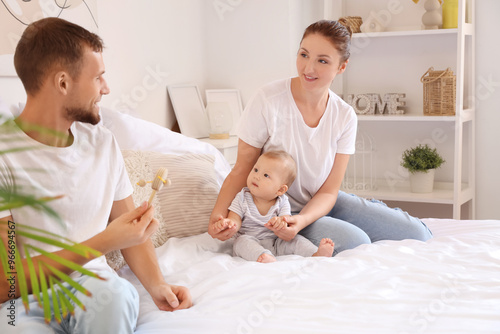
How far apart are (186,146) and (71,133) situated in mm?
869

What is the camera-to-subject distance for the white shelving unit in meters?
2.92

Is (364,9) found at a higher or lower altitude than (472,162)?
higher

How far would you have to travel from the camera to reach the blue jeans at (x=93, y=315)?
1020 mm

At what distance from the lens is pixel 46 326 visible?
103 centimetres

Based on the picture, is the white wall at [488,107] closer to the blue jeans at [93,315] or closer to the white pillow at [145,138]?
the white pillow at [145,138]

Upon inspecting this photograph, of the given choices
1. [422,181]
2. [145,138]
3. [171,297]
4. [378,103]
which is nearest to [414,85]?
[378,103]

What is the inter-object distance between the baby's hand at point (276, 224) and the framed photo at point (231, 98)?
1.45 metres

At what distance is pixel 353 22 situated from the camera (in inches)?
121

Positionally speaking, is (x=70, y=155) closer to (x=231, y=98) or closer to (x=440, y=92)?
(x=231, y=98)

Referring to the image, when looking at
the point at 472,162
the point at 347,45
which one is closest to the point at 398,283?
the point at 347,45

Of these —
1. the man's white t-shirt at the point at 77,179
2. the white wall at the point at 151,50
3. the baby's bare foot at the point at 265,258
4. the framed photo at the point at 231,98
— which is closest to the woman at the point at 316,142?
the baby's bare foot at the point at 265,258

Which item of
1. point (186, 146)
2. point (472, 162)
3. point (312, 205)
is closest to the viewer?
point (312, 205)

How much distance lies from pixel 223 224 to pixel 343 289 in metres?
0.50

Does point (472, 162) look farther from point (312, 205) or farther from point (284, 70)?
point (312, 205)
